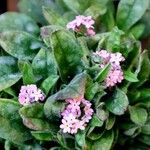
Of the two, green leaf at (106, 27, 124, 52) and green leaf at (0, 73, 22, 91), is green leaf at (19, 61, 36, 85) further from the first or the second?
green leaf at (106, 27, 124, 52)

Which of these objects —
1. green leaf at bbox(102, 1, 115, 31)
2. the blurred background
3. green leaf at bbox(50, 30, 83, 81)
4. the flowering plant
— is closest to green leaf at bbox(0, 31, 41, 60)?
the flowering plant

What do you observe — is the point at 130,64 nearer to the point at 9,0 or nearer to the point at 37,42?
the point at 37,42

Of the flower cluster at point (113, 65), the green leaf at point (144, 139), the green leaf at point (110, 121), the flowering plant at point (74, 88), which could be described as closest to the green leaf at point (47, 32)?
the flowering plant at point (74, 88)

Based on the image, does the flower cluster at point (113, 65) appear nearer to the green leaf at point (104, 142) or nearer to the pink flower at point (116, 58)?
the pink flower at point (116, 58)

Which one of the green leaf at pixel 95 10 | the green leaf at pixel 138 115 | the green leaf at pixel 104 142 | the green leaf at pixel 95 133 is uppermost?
the green leaf at pixel 95 10

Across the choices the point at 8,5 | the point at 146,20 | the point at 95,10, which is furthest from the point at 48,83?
the point at 8,5

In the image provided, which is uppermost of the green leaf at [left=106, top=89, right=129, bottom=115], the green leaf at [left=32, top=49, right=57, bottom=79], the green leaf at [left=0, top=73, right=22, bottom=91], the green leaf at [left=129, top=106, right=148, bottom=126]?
the green leaf at [left=32, top=49, right=57, bottom=79]

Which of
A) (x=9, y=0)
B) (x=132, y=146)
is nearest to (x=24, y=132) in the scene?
(x=132, y=146)
